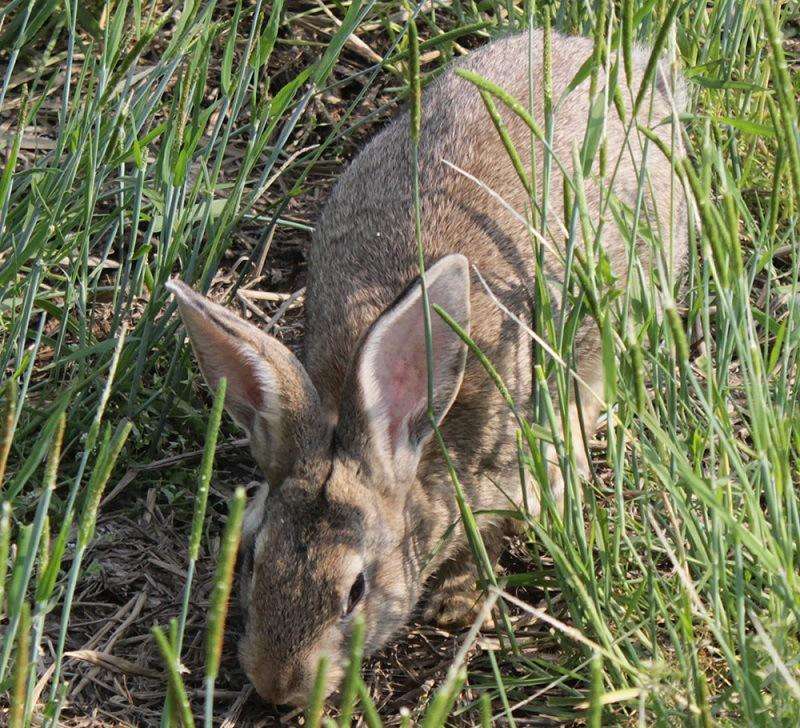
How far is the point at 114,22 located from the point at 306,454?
4.21ft

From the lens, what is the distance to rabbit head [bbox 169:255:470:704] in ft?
9.91

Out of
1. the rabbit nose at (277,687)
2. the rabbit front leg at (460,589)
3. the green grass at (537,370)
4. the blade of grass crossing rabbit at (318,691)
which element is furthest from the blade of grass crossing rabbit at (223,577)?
the rabbit front leg at (460,589)

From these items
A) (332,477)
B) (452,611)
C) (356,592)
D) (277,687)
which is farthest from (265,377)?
(452,611)

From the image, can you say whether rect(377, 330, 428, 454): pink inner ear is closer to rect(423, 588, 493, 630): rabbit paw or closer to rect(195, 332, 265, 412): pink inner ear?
rect(195, 332, 265, 412): pink inner ear

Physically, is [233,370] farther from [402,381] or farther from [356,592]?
[356,592]

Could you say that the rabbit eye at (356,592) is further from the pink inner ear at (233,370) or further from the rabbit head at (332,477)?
the pink inner ear at (233,370)

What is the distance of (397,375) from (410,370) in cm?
4

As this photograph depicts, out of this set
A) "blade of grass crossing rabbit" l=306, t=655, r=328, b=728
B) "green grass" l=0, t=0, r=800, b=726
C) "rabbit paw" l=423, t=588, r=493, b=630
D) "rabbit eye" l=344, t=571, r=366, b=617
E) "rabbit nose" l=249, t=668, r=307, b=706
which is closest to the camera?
"blade of grass crossing rabbit" l=306, t=655, r=328, b=728

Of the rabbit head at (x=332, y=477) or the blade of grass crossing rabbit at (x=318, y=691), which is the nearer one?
the blade of grass crossing rabbit at (x=318, y=691)

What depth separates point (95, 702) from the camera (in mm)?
3311

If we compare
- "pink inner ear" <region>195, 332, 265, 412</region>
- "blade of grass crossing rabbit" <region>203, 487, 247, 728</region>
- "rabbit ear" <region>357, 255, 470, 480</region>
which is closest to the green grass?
"blade of grass crossing rabbit" <region>203, 487, 247, 728</region>

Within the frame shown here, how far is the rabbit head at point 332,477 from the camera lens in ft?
9.91

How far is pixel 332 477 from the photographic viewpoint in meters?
3.25

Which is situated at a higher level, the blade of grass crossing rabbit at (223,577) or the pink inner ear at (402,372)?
the blade of grass crossing rabbit at (223,577)
